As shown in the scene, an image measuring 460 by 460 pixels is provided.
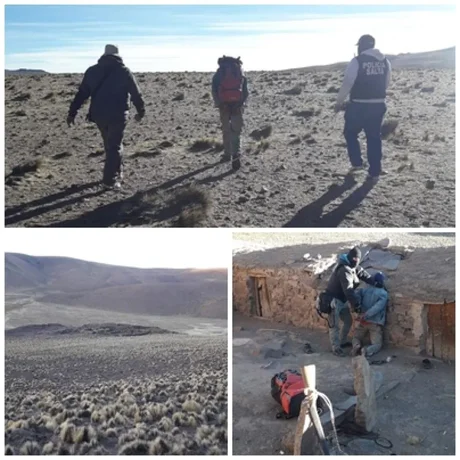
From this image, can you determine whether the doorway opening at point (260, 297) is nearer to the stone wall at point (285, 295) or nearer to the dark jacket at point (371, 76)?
the stone wall at point (285, 295)

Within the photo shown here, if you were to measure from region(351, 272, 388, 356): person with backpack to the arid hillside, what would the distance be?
2.52 ft

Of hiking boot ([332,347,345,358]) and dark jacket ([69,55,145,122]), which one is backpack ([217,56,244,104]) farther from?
hiking boot ([332,347,345,358])

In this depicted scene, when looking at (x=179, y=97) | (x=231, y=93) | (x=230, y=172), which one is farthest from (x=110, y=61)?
(x=179, y=97)

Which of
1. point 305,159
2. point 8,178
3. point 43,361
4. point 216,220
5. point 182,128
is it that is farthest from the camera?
point 182,128

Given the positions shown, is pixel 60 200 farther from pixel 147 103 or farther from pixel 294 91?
pixel 294 91

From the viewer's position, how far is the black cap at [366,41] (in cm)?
712

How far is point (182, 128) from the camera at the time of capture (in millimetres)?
10977

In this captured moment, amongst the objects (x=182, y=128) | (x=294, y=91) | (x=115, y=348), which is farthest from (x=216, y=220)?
(x=294, y=91)

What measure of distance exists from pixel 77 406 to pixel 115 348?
0.84 m

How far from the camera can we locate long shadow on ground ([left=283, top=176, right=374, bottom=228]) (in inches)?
258

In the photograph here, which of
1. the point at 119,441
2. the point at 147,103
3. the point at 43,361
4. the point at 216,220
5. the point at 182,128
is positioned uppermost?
the point at 147,103

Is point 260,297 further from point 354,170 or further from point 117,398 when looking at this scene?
point 117,398

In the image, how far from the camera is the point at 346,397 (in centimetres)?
589

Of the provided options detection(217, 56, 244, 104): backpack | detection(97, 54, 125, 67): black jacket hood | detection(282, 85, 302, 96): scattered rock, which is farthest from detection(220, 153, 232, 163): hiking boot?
detection(282, 85, 302, 96): scattered rock
